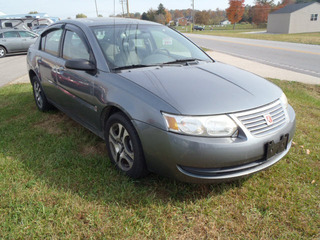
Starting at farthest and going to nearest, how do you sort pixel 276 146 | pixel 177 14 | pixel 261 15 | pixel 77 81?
pixel 177 14, pixel 261 15, pixel 77 81, pixel 276 146

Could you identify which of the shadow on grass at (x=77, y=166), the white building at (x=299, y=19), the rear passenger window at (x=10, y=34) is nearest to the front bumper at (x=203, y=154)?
the shadow on grass at (x=77, y=166)

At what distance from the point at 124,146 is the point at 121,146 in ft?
0.30

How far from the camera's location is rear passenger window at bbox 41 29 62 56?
3.98m

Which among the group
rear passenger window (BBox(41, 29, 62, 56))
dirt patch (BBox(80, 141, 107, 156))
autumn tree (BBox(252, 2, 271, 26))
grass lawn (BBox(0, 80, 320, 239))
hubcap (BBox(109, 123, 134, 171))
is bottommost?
grass lawn (BBox(0, 80, 320, 239))

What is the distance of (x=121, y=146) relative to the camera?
2812mm

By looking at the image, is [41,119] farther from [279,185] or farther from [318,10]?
[318,10]

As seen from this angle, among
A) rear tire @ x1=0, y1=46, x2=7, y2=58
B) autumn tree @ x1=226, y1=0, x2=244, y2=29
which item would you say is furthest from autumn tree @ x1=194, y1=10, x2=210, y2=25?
rear tire @ x1=0, y1=46, x2=7, y2=58

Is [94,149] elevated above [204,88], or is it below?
below

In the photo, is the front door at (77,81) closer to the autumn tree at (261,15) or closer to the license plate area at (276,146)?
the license plate area at (276,146)

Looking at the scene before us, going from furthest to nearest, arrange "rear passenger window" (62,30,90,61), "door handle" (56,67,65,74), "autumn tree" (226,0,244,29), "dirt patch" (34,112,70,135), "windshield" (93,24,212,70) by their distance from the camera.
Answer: "autumn tree" (226,0,244,29) < "dirt patch" (34,112,70,135) < "door handle" (56,67,65,74) < "rear passenger window" (62,30,90,61) < "windshield" (93,24,212,70)

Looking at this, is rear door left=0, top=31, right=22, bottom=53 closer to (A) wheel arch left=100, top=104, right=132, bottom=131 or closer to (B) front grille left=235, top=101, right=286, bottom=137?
(A) wheel arch left=100, top=104, right=132, bottom=131

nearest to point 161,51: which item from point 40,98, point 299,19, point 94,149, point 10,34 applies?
point 94,149

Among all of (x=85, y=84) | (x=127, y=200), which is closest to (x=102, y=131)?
(x=85, y=84)

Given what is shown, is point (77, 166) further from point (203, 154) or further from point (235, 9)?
point (235, 9)
